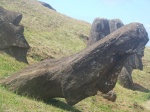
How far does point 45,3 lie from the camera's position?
236 ft

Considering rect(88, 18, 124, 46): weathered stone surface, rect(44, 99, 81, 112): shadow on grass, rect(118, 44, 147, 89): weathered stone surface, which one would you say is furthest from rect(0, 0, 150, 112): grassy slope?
rect(88, 18, 124, 46): weathered stone surface

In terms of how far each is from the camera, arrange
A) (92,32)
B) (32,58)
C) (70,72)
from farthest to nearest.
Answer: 1. (92,32)
2. (32,58)
3. (70,72)

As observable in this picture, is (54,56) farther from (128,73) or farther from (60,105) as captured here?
(60,105)

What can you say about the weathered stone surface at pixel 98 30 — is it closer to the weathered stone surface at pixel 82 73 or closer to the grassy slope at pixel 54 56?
the grassy slope at pixel 54 56

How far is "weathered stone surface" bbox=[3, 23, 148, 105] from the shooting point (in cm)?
1630

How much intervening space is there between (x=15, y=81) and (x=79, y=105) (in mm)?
4899

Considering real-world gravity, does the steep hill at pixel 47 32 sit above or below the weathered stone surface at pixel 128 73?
above

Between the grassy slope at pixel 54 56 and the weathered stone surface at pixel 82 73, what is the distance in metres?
0.87

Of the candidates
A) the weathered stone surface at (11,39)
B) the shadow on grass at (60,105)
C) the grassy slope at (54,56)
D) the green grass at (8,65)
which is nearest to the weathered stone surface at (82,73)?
the shadow on grass at (60,105)

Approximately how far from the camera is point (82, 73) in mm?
16266

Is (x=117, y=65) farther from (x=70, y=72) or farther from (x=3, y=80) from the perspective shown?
(x=3, y=80)

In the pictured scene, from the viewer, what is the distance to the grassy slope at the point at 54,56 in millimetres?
14530

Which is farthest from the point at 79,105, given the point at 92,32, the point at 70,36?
the point at 70,36

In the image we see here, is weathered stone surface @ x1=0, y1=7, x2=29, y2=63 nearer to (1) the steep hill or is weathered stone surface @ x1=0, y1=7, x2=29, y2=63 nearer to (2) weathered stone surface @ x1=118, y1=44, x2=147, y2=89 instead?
(1) the steep hill
